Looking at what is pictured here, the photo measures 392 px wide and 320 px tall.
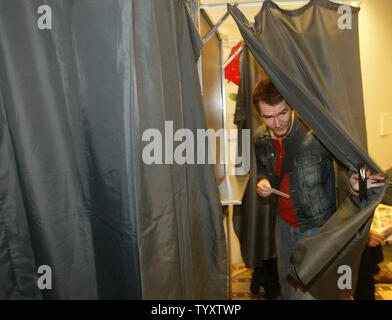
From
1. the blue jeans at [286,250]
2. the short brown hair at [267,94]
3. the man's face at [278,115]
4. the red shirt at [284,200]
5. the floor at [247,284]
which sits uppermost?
the short brown hair at [267,94]

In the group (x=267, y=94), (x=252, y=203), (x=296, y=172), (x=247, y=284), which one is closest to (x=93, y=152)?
(x=267, y=94)

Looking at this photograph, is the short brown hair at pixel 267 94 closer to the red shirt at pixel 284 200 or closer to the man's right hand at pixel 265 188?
the red shirt at pixel 284 200

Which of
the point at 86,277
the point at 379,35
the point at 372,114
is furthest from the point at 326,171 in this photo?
the point at 379,35

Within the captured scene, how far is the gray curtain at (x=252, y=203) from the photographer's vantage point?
6.06ft

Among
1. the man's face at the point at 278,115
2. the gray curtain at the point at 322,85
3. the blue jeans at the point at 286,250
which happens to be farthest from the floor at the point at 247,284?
the man's face at the point at 278,115

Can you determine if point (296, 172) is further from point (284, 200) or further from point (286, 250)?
point (286, 250)

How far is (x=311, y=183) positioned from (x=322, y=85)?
0.44 m

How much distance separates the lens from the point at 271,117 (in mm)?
1291

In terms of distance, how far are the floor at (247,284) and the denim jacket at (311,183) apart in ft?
3.61

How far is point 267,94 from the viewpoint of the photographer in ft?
4.15

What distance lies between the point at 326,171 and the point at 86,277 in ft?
3.66

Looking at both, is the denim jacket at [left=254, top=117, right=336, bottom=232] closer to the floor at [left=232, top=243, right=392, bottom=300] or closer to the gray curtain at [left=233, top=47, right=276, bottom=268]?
the gray curtain at [left=233, top=47, right=276, bottom=268]

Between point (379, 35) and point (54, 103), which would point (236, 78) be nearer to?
point (54, 103)
